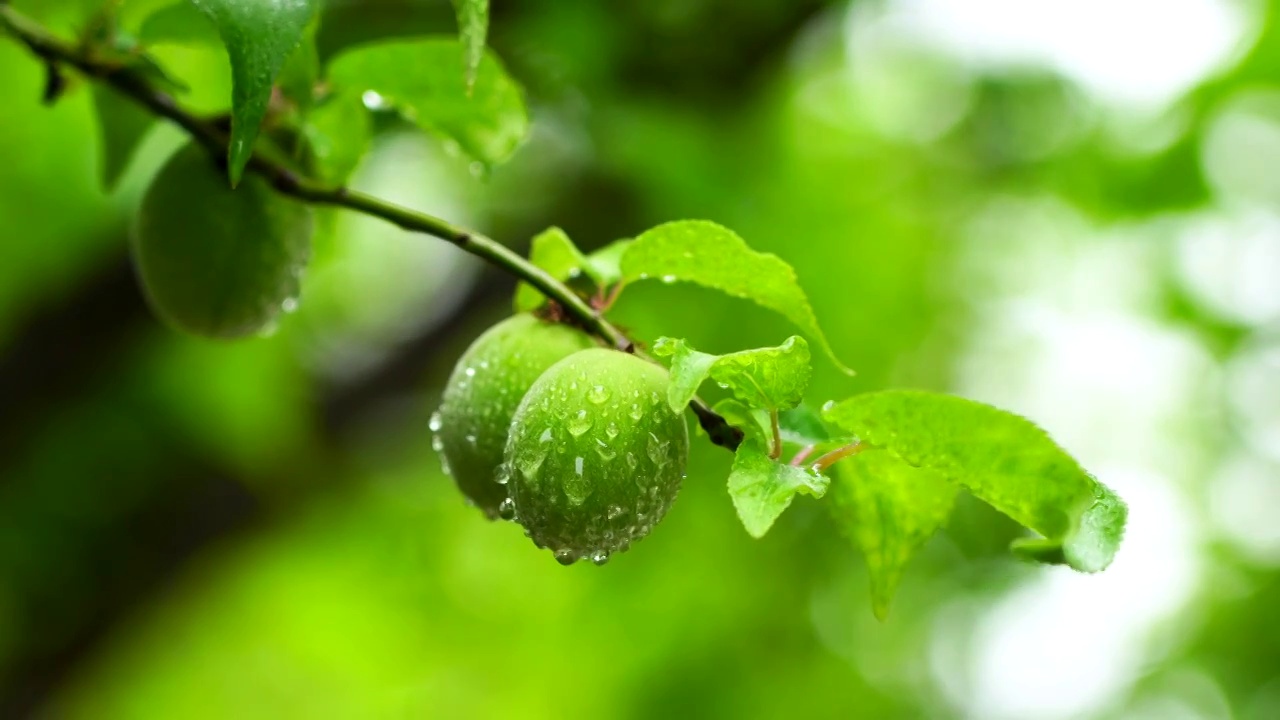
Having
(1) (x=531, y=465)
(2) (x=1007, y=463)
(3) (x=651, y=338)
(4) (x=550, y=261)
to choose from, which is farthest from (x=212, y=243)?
(3) (x=651, y=338)

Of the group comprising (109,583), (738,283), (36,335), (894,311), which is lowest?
(738,283)

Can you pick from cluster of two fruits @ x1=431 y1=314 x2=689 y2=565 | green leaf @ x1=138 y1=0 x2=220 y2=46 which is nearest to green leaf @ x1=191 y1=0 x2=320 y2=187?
cluster of two fruits @ x1=431 y1=314 x2=689 y2=565

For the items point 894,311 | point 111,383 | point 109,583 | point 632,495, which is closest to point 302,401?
point 111,383

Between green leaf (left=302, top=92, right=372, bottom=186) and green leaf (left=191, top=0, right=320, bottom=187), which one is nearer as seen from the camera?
green leaf (left=191, top=0, right=320, bottom=187)

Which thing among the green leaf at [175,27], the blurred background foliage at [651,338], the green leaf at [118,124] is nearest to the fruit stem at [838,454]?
the green leaf at [175,27]

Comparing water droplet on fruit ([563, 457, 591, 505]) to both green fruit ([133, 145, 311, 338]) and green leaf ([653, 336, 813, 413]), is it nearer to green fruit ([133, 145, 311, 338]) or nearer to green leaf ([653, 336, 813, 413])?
green leaf ([653, 336, 813, 413])

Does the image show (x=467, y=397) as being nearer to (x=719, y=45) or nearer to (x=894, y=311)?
(x=719, y=45)
